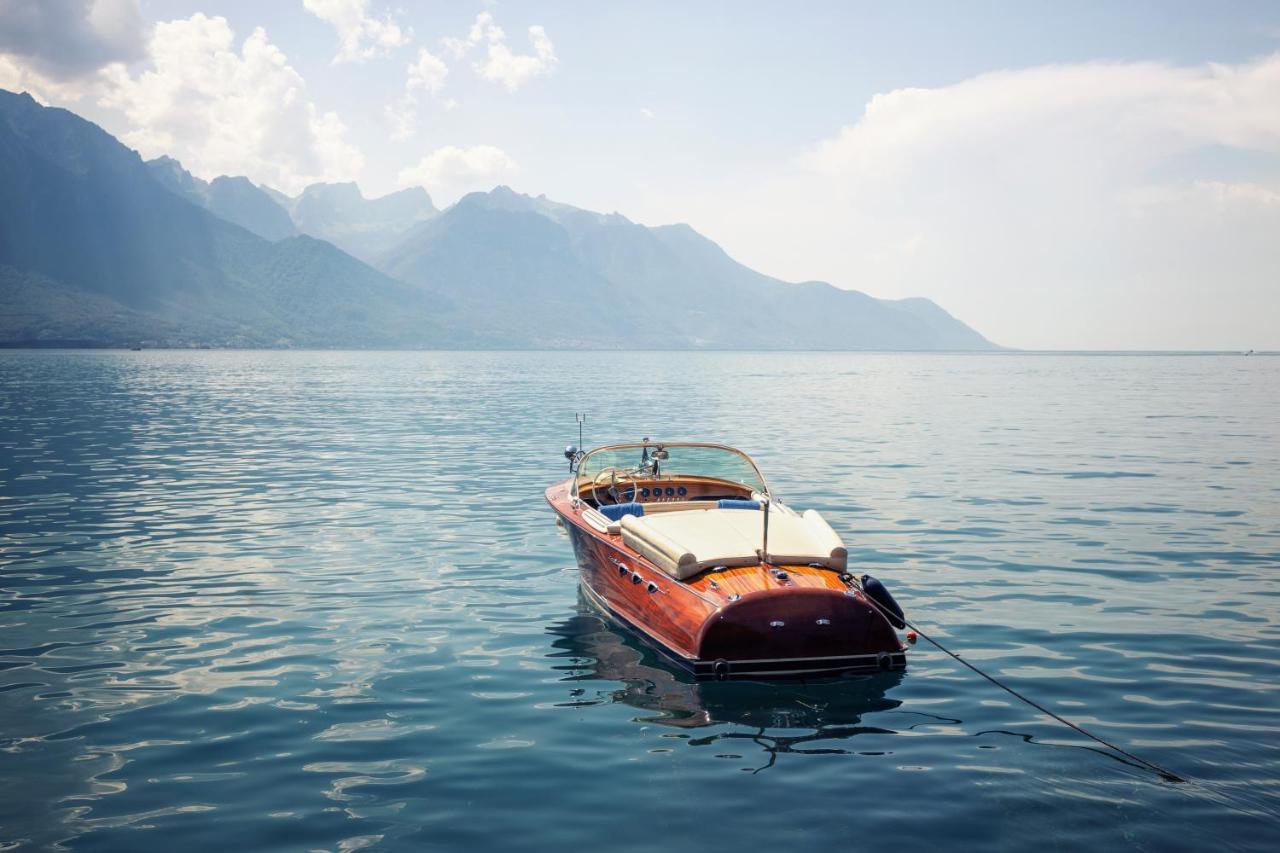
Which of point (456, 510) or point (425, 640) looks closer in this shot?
point (425, 640)

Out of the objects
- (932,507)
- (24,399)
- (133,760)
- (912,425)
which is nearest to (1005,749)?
(133,760)

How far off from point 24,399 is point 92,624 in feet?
203

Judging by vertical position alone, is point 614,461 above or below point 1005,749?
above

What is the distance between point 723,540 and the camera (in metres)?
12.6

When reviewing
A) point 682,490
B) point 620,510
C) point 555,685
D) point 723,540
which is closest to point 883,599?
point 723,540

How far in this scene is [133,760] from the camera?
9.41 metres

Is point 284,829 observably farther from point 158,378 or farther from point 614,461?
point 158,378

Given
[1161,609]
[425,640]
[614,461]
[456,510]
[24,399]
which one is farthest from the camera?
[24,399]

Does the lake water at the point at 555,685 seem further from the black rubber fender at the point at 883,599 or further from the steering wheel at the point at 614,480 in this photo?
the steering wheel at the point at 614,480

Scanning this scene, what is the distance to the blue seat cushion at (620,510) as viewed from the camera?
1616cm

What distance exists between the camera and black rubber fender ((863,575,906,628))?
38.4ft

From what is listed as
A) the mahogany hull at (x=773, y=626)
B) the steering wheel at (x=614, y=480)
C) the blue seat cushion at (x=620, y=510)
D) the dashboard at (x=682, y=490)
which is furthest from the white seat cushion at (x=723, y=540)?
the steering wheel at (x=614, y=480)

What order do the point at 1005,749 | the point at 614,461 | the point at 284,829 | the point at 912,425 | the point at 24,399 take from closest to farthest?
the point at 284,829 < the point at 1005,749 < the point at 614,461 < the point at 912,425 < the point at 24,399

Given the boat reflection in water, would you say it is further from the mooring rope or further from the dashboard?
the dashboard
